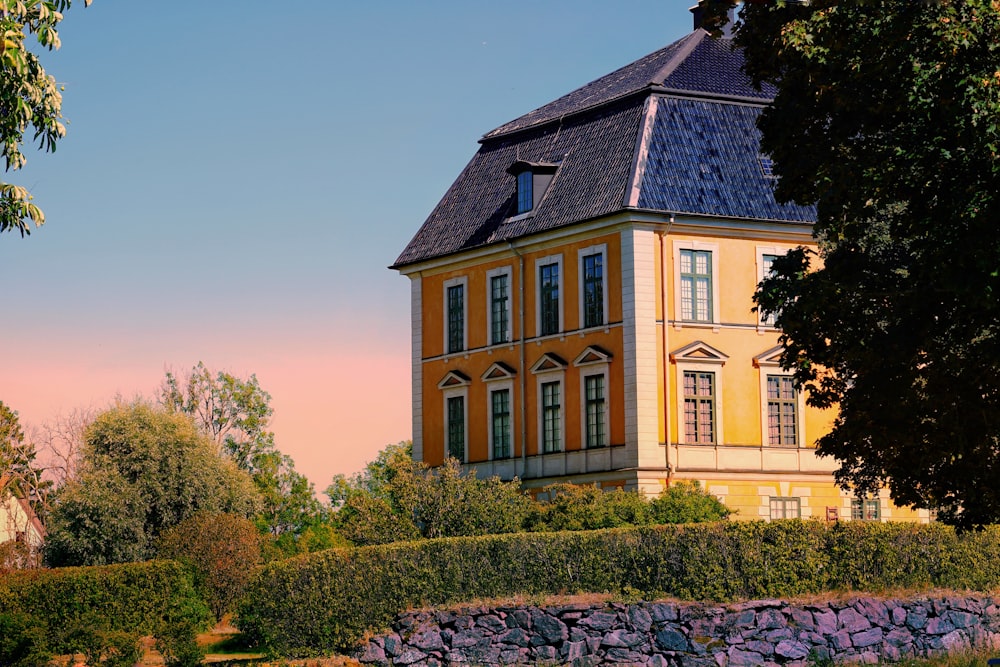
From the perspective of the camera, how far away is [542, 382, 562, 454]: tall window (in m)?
50.8

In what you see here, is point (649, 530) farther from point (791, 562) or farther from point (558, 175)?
point (558, 175)

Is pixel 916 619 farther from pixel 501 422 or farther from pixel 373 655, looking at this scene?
pixel 501 422

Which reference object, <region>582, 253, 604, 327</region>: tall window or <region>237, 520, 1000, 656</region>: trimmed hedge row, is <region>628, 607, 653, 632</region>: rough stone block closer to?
<region>237, 520, 1000, 656</region>: trimmed hedge row

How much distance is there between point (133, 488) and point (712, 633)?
994 inches

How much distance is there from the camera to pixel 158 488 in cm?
5269

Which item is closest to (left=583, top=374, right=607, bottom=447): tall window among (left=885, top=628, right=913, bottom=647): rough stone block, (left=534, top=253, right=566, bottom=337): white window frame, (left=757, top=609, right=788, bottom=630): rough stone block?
(left=534, top=253, right=566, bottom=337): white window frame

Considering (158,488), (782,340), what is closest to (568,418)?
(158,488)

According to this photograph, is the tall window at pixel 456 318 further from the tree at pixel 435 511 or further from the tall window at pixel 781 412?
the tree at pixel 435 511

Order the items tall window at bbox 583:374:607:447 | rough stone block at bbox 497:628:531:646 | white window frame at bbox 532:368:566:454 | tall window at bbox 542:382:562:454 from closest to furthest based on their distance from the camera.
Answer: rough stone block at bbox 497:628:531:646 → tall window at bbox 583:374:607:447 → white window frame at bbox 532:368:566:454 → tall window at bbox 542:382:562:454

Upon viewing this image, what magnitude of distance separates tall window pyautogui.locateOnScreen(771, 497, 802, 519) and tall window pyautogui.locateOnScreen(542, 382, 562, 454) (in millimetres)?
6895

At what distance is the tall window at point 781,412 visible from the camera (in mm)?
49406

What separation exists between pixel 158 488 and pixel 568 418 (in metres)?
13.8

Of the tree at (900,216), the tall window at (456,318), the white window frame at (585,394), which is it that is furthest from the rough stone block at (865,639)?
the tall window at (456,318)

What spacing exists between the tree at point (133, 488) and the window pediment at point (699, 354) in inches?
654
